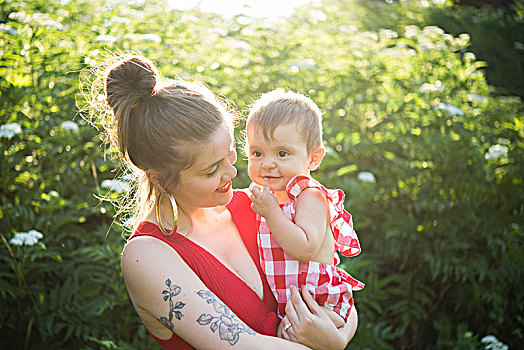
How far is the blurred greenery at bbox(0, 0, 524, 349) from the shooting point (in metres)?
3.02

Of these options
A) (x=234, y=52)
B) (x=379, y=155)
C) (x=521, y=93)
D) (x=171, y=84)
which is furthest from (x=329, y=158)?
(x=521, y=93)

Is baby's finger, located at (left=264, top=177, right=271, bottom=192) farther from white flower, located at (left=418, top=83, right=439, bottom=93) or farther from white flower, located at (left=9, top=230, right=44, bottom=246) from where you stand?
white flower, located at (left=418, top=83, right=439, bottom=93)

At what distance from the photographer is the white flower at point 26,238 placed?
9.11 feet

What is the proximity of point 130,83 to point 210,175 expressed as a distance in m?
0.36

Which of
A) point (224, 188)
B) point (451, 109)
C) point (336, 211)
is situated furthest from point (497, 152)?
point (224, 188)

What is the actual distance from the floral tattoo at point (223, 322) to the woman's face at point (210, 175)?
297mm

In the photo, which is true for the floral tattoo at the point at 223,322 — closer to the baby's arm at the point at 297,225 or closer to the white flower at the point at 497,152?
the baby's arm at the point at 297,225

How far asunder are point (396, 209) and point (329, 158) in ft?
1.98

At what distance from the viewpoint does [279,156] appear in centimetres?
176

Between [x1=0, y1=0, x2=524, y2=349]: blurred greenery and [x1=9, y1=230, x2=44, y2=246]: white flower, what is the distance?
25 mm

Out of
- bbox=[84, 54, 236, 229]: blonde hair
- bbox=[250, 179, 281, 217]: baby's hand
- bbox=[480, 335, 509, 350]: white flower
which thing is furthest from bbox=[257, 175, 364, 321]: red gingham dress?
bbox=[480, 335, 509, 350]: white flower

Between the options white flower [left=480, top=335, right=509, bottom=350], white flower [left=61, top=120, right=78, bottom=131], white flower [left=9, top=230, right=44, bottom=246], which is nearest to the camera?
white flower [left=9, top=230, right=44, bottom=246]

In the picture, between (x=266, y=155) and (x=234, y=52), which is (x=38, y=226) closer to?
(x=266, y=155)

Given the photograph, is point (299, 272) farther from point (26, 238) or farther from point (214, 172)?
point (26, 238)
